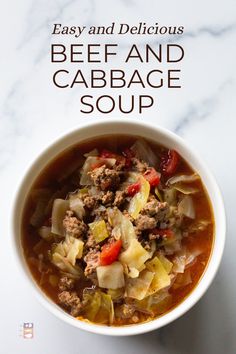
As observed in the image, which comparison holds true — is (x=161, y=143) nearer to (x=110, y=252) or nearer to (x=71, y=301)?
(x=110, y=252)

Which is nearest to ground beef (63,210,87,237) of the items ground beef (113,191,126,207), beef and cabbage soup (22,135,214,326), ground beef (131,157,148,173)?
beef and cabbage soup (22,135,214,326)

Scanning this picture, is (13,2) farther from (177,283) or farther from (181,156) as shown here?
(177,283)

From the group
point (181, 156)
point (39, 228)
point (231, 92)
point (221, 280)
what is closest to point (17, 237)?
point (39, 228)

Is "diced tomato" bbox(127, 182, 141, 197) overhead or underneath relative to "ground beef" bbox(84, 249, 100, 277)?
overhead

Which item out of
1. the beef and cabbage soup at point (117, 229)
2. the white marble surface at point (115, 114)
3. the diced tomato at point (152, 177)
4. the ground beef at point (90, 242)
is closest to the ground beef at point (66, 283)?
the beef and cabbage soup at point (117, 229)

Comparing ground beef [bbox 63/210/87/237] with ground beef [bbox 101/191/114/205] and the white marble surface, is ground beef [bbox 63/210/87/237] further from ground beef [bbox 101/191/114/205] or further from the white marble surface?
the white marble surface

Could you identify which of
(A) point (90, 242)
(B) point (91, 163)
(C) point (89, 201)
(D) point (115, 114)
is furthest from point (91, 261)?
(D) point (115, 114)

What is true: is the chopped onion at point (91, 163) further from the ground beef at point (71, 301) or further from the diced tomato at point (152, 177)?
the ground beef at point (71, 301)
